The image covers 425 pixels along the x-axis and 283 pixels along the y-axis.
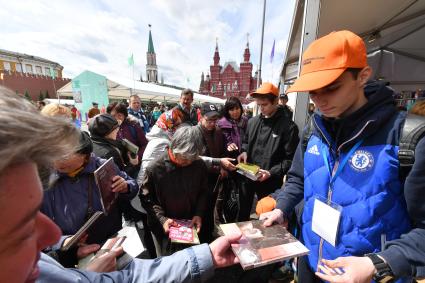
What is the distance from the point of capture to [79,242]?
1.51 metres

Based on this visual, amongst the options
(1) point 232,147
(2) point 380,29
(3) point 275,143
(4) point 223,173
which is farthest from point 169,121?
(2) point 380,29

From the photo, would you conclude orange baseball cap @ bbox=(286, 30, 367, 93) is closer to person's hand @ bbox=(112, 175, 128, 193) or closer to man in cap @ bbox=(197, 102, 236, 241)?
person's hand @ bbox=(112, 175, 128, 193)

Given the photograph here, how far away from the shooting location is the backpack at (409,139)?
0.88 m

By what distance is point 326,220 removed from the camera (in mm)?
1174

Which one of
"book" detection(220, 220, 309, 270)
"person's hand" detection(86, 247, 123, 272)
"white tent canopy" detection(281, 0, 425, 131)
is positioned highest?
"white tent canopy" detection(281, 0, 425, 131)

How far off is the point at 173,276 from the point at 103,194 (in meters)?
0.88

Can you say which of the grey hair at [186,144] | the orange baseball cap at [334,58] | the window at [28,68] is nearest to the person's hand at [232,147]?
the grey hair at [186,144]

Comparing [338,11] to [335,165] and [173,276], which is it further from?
[173,276]

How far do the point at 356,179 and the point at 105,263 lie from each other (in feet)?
4.66

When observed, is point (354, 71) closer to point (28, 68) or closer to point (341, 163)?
point (341, 163)

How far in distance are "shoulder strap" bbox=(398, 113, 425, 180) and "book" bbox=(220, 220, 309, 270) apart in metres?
0.64

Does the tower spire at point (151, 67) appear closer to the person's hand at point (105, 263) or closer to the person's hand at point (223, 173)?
the person's hand at point (223, 173)

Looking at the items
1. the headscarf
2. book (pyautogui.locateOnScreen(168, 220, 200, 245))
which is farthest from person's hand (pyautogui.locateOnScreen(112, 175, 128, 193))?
the headscarf

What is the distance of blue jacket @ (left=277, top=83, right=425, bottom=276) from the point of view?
88 centimetres
